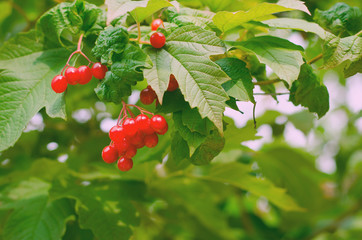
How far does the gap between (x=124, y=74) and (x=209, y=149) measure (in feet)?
1.01

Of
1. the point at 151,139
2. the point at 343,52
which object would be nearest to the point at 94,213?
the point at 151,139

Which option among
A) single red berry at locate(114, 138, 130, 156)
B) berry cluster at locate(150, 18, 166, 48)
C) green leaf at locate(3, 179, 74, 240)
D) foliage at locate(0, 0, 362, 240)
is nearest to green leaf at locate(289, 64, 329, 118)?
foliage at locate(0, 0, 362, 240)

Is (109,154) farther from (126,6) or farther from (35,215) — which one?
(35,215)

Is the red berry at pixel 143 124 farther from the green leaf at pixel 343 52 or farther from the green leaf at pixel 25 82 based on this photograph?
the green leaf at pixel 343 52

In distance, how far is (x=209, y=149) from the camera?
93 centimetres

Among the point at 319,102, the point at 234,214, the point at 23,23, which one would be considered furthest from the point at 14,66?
the point at 234,214

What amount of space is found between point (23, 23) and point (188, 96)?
178 centimetres

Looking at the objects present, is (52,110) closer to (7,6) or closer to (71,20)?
(71,20)

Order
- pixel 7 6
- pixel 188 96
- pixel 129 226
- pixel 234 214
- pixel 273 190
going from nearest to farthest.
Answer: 1. pixel 188 96
2. pixel 129 226
3. pixel 273 190
4. pixel 7 6
5. pixel 234 214

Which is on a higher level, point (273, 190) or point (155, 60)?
point (155, 60)

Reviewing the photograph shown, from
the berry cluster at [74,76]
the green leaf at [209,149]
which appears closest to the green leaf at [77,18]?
the berry cluster at [74,76]

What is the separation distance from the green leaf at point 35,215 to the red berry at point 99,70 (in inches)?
→ 25.7

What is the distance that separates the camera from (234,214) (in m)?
2.87

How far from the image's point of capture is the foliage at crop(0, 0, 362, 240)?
87cm
